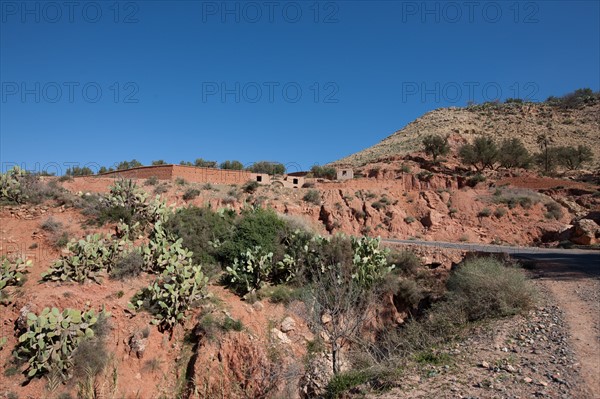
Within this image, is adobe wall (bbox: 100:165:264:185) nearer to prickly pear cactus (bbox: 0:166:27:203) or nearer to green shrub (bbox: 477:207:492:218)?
prickly pear cactus (bbox: 0:166:27:203)

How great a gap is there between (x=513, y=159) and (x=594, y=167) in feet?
26.5

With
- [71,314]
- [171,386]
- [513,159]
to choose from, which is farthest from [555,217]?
[71,314]

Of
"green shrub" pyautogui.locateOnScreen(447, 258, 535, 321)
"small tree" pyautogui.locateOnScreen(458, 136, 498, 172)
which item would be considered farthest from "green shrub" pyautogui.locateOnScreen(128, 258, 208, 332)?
"small tree" pyautogui.locateOnScreen(458, 136, 498, 172)

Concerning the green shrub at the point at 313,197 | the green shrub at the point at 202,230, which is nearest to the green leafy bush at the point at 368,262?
the green shrub at the point at 202,230

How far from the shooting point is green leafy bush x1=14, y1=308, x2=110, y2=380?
8477 mm

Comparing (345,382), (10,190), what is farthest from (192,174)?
(345,382)

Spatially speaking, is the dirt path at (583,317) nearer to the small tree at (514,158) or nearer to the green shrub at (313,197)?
the green shrub at (313,197)

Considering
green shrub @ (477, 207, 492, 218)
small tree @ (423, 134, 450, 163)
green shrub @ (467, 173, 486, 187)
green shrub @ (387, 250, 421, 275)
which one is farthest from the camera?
small tree @ (423, 134, 450, 163)

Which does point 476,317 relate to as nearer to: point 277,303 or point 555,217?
point 277,303

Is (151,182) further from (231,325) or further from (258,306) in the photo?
(231,325)

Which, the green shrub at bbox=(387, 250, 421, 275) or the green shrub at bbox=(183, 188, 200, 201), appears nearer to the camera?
the green shrub at bbox=(387, 250, 421, 275)

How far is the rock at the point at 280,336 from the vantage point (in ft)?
34.0

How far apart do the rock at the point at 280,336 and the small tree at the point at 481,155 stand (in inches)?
1226

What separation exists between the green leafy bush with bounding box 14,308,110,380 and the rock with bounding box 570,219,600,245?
19708 mm
